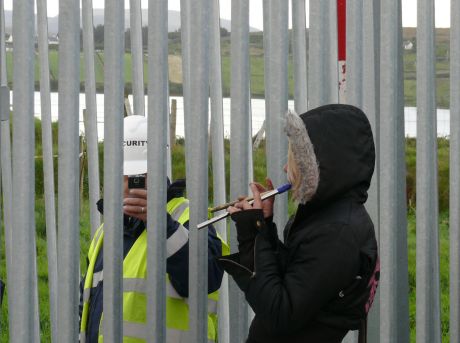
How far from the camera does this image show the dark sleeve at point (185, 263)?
3178 millimetres

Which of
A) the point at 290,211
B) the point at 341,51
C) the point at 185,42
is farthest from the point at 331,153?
the point at 290,211

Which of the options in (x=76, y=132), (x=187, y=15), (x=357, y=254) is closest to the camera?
(x=357, y=254)

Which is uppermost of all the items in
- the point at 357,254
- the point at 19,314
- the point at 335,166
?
the point at 335,166

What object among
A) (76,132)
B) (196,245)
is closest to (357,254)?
(196,245)

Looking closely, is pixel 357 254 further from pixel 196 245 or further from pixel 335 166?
pixel 196 245

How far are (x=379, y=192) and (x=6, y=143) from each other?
1281mm

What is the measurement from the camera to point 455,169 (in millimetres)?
3490

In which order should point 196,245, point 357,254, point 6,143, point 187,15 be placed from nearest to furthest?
1. point 357,254
2. point 196,245
3. point 187,15
4. point 6,143

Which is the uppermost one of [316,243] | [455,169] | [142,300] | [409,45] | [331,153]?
[409,45]

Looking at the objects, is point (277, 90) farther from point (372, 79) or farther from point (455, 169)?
point (455, 169)

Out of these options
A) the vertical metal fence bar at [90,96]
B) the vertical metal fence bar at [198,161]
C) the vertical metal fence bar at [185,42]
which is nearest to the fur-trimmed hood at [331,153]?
the vertical metal fence bar at [198,161]

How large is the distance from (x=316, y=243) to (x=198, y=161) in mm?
587

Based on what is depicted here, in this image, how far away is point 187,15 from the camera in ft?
Result: 10.9

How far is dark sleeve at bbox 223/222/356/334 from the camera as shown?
8.39 feet
